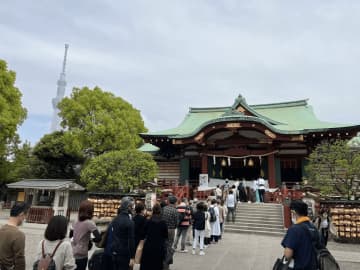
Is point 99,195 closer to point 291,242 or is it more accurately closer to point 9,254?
point 9,254

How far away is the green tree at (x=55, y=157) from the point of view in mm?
23812

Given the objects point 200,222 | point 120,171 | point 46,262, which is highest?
point 120,171

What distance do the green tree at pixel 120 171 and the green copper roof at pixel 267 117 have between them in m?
5.00

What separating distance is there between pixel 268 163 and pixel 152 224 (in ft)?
48.3

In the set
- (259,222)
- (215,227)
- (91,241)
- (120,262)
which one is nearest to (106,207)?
(215,227)

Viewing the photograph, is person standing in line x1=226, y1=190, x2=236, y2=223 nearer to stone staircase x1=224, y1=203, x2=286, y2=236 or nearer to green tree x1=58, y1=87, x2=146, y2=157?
stone staircase x1=224, y1=203, x2=286, y2=236

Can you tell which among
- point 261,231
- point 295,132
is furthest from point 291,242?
point 295,132

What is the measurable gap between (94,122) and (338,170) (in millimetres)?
19949

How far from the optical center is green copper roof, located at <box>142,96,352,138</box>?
17.8 m

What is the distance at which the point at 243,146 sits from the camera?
18.5m

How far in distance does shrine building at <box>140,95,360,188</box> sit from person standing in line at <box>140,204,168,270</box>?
40.6 ft

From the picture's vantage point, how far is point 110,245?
415cm

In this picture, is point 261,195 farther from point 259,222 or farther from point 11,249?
point 11,249

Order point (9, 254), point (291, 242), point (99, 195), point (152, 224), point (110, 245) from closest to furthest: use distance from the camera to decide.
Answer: point (9, 254)
point (291, 242)
point (110, 245)
point (152, 224)
point (99, 195)
